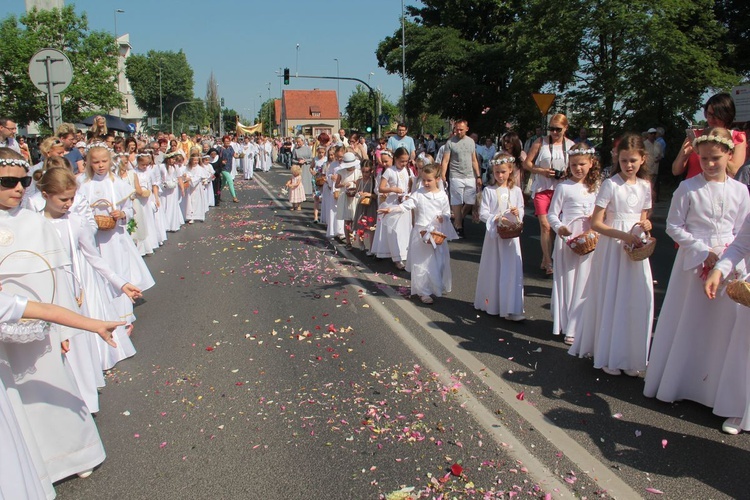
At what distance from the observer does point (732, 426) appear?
4449mm

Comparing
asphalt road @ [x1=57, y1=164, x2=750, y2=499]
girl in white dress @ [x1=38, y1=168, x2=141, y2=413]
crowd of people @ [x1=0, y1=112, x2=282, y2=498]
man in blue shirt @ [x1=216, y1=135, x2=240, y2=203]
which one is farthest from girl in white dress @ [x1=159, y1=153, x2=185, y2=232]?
girl in white dress @ [x1=38, y1=168, x2=141, y2=413]

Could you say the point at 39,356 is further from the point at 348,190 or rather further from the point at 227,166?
the point at 227,166

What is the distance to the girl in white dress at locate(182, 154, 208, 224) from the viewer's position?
17203 millimetres

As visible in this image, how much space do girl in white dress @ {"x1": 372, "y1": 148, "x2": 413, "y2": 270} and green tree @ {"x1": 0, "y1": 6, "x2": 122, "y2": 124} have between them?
3631cm

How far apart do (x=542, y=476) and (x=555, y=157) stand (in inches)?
225

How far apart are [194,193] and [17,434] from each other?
14730 millimetres

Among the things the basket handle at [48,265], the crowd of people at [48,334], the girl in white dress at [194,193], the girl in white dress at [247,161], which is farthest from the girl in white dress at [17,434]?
the girl in white dress at [247,161]

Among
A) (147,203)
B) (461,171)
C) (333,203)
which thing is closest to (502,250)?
(461,171)

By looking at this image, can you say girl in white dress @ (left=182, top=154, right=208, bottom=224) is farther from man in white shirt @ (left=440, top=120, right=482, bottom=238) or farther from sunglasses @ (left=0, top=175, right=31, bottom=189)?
sunglasses @ (left=0, top=175, right=31, bottom=189)

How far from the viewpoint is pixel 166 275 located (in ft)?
Result: 33.9

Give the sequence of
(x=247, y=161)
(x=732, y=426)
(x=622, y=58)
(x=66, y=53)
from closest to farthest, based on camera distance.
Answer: (x=732, y=426), (x=622, y=58), (x=247, y=161), (x=66, y=53)

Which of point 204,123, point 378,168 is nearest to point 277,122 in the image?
point 204,123

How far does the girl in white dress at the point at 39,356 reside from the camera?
3465 mm

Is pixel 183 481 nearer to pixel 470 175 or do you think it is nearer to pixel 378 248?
pixel 378 248
